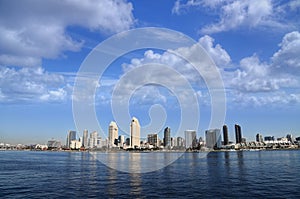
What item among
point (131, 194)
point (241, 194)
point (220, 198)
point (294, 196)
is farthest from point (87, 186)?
point (294, 196)

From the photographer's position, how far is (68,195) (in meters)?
41.0

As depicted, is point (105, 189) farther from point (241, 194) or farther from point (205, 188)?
point (241, 194)

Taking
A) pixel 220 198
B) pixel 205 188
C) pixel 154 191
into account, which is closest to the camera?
pixel 220 198

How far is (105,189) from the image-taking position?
152ft

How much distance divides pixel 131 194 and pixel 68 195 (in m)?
10.9

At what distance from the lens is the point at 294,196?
40.9 metres

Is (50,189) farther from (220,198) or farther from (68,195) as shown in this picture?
(220,198)

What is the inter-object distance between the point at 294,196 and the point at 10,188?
53685 millimetres

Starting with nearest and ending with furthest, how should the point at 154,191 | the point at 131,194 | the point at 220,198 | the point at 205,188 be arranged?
the point at 220,198, the point at 131,194, the point at 154,191, the point at 205,188

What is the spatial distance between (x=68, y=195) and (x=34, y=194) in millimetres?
6455

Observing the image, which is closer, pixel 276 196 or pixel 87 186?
pixel 276 196

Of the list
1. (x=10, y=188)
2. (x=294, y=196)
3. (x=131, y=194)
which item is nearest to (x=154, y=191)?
(x=131, y=194)

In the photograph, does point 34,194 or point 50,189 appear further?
point 50,189

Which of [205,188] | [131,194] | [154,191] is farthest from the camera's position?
[205,188]
